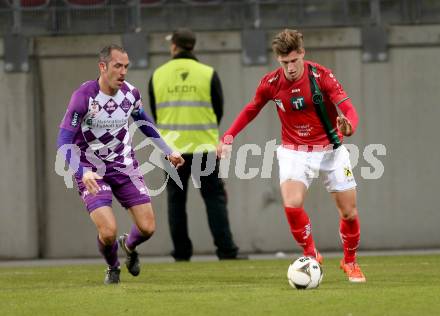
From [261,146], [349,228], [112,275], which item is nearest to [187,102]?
[261,146]

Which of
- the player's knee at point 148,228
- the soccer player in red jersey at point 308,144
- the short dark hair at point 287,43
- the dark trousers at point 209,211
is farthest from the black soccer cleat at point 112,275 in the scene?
the dark trousers at point 209,211

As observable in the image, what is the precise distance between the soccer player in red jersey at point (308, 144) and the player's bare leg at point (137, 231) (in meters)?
1.06

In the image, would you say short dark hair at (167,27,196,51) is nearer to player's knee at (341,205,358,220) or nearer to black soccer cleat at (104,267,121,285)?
black soccer cleat at (104,267,121,285)

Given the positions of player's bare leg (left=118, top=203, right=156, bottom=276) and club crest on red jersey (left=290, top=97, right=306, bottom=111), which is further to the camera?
player's bare leg (left=118, top=203, right=156, bottom=276)

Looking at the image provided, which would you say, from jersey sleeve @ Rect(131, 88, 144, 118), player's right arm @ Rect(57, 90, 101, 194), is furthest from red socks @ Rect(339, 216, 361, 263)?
player's right arm @ Rect(57, 90, 101, 194)

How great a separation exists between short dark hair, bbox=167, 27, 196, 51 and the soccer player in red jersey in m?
3.05

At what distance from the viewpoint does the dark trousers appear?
13133 mm

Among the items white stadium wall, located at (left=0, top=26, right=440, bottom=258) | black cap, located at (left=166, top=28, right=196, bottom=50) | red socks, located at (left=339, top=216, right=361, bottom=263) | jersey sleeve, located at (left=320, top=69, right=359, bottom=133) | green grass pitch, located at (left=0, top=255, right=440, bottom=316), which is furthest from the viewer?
white stadium wall, located at (left=0, top=26, right=440, bottom=258)

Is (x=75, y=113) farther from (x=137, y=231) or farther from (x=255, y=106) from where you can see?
(x=255, y=106)

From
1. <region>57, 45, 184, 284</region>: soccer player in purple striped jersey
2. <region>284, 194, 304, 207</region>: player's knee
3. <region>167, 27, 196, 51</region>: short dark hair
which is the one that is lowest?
<region>284, 194, 304, 207</region>: player's knee

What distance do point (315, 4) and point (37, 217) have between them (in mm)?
4175

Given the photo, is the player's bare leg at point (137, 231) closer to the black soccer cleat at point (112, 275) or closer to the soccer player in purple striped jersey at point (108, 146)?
the soccer player in purple striped jersey at point (108, 146)

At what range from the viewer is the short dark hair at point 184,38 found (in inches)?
513

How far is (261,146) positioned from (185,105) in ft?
6.03
